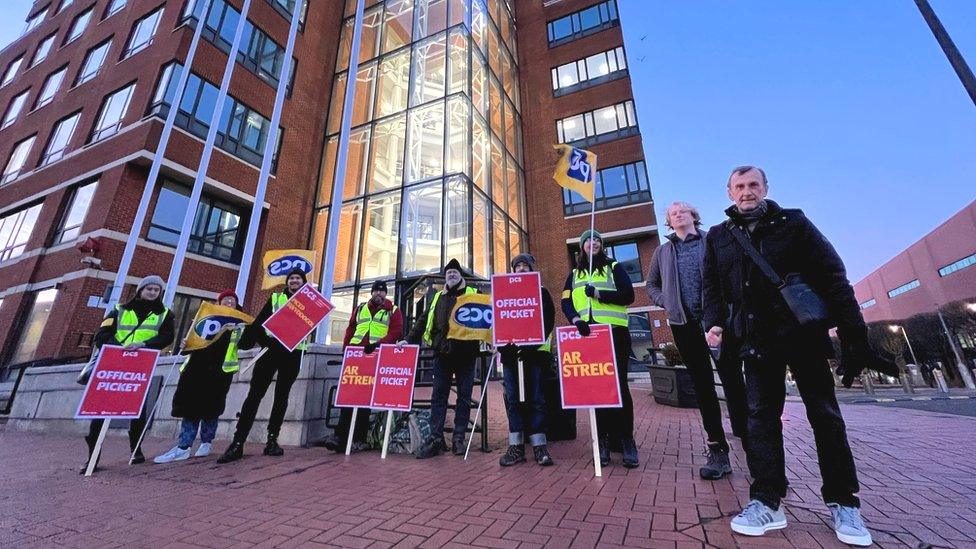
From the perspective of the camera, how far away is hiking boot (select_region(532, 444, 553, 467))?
3561 mm

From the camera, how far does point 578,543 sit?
6.28 feet

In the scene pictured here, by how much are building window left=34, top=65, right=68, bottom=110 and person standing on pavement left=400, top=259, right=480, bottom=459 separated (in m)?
23.8

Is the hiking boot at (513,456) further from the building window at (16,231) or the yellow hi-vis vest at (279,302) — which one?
the building window at (16,231)

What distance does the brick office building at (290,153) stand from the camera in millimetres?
12148

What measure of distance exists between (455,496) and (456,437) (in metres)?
1.58

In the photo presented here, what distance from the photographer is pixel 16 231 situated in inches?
566

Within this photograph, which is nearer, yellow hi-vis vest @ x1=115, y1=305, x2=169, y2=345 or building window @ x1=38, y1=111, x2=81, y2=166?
yellow hi-vis vest @ x1=115, y1=305, x2=169, y2=345

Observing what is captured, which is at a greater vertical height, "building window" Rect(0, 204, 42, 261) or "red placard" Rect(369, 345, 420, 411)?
"building window" Rect(0, 204, 42, 261)

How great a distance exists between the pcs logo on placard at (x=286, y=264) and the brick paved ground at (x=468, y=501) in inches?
98.2

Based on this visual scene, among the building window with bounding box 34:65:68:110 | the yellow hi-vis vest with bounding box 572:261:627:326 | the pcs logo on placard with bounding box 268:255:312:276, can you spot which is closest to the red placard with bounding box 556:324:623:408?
the yellow hi-vis vest with bounding box 572:261:627:326

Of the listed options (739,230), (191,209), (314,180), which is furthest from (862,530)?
(314,180)

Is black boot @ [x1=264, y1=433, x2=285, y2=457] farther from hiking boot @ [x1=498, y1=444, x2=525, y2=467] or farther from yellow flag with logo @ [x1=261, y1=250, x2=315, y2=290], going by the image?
hiking boot @ [x1=498, y1=444, x2=525, y2=467]

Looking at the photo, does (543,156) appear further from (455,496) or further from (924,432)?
(455,496)

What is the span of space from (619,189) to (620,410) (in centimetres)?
1813
